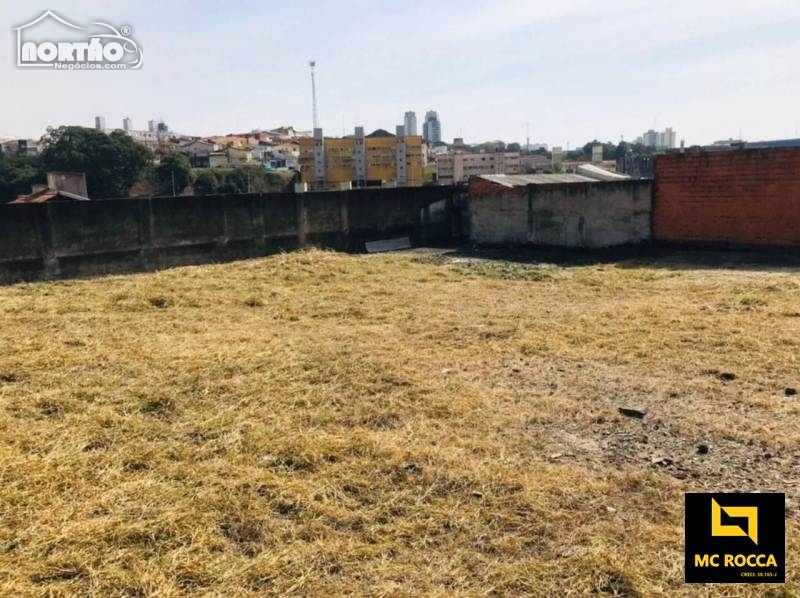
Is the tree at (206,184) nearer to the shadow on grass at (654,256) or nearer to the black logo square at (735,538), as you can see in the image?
the shadow on grass at (654,256)

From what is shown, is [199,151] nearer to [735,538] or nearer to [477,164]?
[477,164]

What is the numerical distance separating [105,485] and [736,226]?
11.9 m

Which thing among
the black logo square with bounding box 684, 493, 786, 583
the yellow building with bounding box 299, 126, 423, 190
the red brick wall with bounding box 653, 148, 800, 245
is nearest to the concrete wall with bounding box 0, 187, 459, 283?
the red brick wall with bounding box 653, 148, 800, 245

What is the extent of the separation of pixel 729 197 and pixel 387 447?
10.8 m

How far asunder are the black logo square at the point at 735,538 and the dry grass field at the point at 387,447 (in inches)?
2.3

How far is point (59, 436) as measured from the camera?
350 cm

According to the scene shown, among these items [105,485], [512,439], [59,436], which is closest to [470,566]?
[512,439]

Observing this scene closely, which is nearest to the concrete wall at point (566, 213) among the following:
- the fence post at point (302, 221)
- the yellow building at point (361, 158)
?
the fence post at point (302, 221)

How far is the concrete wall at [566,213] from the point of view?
12.6 meters

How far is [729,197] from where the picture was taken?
11.6m

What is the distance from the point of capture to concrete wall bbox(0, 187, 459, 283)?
988 centimetres

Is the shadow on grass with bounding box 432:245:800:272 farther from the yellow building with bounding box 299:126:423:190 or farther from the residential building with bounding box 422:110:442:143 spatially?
the residential building with bounding box 422:110:442:143

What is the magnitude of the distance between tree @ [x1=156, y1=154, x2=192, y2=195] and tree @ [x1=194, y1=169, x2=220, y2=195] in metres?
0.60

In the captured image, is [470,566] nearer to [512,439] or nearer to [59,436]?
[512,439]
